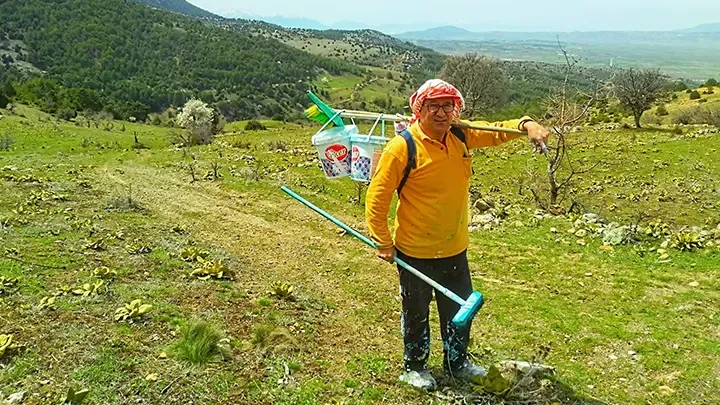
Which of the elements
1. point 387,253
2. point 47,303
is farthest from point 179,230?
point 387,253

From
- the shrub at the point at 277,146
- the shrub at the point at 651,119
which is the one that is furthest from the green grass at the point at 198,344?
the shrub at the point at 651,119

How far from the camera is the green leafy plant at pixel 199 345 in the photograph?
4.84 meters

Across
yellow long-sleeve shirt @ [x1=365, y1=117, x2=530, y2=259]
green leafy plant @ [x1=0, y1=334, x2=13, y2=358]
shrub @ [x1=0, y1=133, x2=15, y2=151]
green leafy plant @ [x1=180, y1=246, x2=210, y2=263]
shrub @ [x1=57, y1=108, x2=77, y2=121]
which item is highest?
yellow long-sleeve shirt @ [x1=365, y1=117, x2=530, y2=259]

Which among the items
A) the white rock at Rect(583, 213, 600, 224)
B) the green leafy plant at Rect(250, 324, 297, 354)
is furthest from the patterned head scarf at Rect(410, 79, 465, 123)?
the white rock at Rect(583, 213, 600, 224)

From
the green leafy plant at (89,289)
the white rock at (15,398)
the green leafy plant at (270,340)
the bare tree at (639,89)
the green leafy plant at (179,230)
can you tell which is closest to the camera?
the white rock at (15,398)

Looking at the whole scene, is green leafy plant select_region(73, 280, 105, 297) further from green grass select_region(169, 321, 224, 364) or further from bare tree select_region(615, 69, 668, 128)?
bare tree select_region(615, 69, 668, 128)

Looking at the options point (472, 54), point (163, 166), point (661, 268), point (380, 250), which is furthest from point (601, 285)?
point (472, 54)

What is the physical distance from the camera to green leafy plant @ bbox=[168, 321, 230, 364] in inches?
190

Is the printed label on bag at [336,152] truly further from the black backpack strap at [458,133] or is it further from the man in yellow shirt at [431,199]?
the black backpack strap at [458,133]

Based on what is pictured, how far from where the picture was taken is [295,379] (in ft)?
15.7

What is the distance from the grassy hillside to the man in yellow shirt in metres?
0.93

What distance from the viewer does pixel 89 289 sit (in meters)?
6.20

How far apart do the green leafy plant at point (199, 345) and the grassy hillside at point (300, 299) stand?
2.3 inches

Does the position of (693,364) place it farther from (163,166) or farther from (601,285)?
(163,166)
